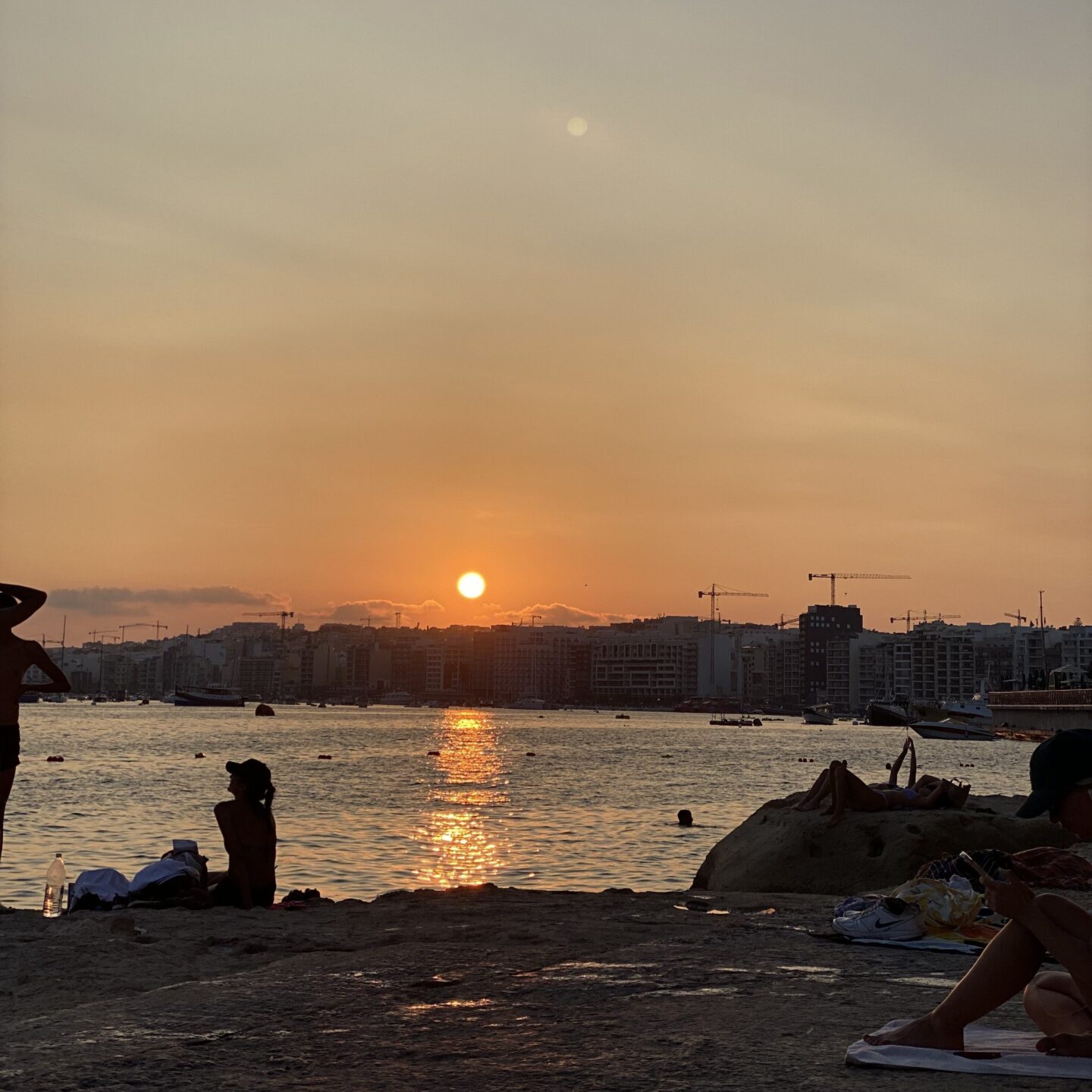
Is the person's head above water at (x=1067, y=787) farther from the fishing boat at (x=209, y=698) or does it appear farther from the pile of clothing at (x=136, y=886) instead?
the fishing boat at (x=209, y=698)

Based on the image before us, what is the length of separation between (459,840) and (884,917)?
60.4 ft

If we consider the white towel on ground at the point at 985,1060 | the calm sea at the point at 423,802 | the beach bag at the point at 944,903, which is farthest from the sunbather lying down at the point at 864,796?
the white towel on ground at the point at 985,1060

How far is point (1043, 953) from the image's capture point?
4.79 meters

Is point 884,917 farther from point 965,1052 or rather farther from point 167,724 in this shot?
point 167,724

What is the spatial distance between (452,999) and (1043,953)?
3.03 meters

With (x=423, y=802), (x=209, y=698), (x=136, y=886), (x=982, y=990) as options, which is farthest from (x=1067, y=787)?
(x=209, y=698)

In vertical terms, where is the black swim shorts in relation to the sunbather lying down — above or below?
above

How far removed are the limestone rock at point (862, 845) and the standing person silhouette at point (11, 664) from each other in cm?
785

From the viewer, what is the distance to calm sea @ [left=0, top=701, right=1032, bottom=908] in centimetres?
2125

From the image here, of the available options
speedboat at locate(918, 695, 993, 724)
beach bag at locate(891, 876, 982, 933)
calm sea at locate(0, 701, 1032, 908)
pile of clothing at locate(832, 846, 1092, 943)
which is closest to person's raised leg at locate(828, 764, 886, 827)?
calm sea at locate(0, 701, 1032, 908)

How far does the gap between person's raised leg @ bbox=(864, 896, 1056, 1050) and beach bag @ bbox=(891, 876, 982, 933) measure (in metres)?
3.65

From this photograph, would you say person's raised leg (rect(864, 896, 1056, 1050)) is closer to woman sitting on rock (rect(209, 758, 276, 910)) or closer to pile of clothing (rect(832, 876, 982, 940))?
pile of clothing (rect(832, 876, 982, 940))

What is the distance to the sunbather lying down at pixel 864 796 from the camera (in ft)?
47.1

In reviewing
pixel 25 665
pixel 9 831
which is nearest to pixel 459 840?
pixel 9 831
